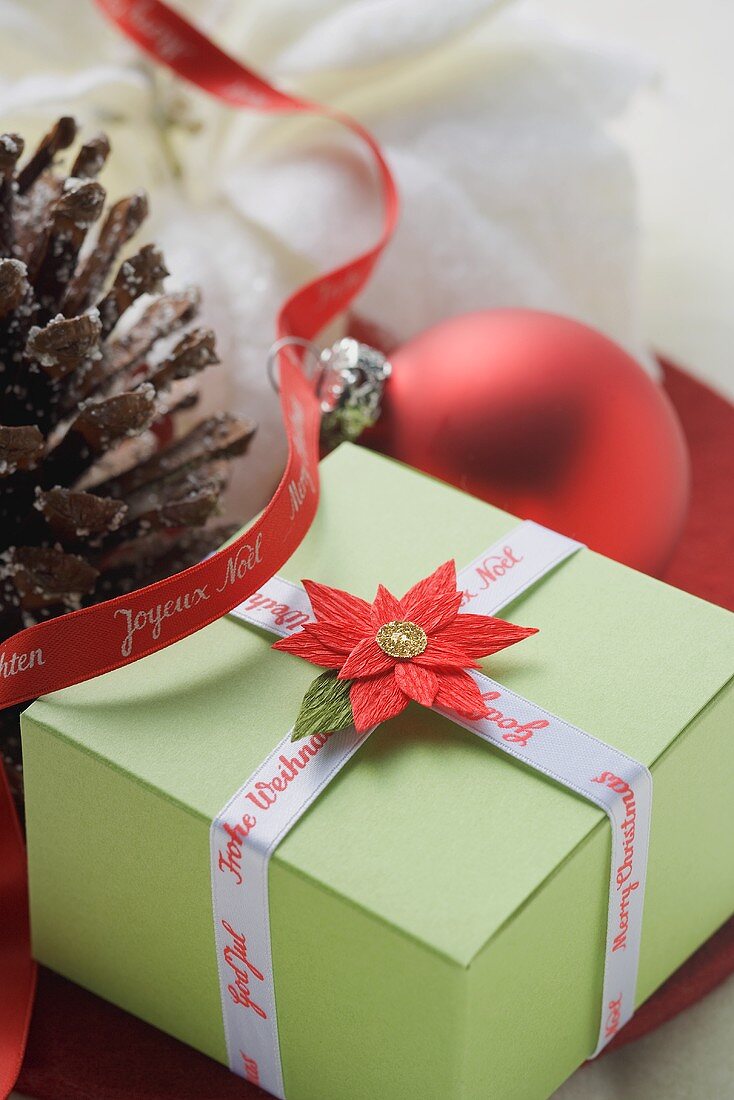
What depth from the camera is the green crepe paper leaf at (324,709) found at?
583 millimetres

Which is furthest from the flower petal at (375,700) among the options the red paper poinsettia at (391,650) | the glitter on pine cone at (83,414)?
the glitter on pine cone at (83,414)

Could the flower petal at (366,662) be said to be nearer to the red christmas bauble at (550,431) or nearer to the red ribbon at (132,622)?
the red ribbon at (132,622)

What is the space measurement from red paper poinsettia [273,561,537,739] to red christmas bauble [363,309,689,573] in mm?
134

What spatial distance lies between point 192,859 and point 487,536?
21cm

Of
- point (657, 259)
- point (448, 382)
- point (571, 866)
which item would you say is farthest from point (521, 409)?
point (657, 259)

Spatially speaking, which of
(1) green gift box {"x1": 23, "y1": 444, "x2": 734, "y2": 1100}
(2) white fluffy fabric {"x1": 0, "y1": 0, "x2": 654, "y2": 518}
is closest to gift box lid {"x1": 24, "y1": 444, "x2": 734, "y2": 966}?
(1) green gift box {"x1": 23, "y1": 444, "x2": 734, "y2": 1100}

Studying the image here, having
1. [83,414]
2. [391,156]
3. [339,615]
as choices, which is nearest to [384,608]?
[339,615]

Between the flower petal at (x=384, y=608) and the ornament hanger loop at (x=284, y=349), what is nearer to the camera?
the flower petal at (x=384, y=608)

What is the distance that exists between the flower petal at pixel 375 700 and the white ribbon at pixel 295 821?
0.01m

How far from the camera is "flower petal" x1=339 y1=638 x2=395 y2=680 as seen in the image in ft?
1.95

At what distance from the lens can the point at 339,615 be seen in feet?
2.06

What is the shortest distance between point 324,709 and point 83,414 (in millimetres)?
198

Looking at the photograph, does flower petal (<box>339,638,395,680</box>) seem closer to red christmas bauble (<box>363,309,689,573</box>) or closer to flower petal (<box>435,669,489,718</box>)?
flower petal (<box>435,669,489,718</box>)


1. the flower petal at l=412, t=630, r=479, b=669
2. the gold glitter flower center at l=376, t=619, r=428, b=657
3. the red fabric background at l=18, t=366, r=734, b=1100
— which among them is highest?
the flower petal at l=412, t=630, r=479, b=669
